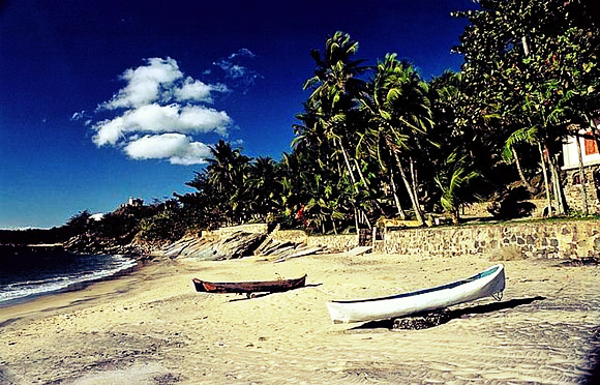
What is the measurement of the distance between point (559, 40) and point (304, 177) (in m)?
21.6

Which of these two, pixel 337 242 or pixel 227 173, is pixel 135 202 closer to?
pixel 227 173

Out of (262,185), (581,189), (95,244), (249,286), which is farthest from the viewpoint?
(95,244)

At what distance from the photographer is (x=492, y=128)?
2414cm

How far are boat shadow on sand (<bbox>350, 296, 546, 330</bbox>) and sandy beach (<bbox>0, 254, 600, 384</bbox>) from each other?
6cm

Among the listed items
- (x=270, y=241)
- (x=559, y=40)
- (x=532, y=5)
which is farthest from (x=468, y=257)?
(x=270, y=241)

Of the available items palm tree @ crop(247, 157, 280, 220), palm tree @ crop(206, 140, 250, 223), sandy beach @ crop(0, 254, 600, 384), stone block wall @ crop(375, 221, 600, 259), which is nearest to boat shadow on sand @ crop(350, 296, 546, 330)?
sandy beach @ crop(0, 254, 600, 384)

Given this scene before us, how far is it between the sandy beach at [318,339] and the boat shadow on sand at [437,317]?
6cm

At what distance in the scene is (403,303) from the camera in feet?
25.8

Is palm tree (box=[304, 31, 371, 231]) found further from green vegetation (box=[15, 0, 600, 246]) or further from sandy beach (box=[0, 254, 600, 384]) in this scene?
sandy beach (box=[0, 254, 600, 384])

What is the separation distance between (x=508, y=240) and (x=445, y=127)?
42.5 ft

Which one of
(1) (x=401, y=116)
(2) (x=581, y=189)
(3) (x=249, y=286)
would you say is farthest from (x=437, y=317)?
(2) (x=581, y=189)

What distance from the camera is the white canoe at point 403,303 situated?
790 centimetres

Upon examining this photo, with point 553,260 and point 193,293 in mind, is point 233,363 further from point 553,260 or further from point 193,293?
point 553,260

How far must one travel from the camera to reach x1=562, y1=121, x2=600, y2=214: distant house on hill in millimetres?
23078
